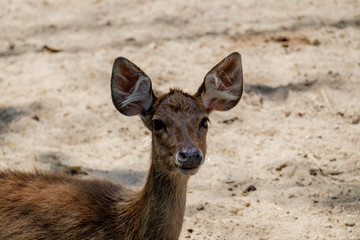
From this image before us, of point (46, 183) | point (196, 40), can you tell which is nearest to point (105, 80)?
point (196, 40)

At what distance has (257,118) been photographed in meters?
6.85

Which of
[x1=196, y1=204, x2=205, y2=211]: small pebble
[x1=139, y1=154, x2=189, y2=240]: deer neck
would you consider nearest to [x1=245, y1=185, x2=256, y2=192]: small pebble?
[x1=196, y1=204, x2=205, y2=211]: small pebble

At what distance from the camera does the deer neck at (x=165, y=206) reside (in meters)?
4.75

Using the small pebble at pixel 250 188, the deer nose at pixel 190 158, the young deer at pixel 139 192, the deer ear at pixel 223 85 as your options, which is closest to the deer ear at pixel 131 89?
the young deer at pixel 139 192

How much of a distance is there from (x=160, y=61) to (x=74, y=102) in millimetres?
1190

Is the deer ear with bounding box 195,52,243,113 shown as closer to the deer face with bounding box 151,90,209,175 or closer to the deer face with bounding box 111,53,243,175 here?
the deer face with bounding box 111,53,243,175

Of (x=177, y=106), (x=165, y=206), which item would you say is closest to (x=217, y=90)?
Answer: (x=177, y=106)

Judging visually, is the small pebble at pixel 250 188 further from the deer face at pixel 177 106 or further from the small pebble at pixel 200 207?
the deer face at pixel 177 106

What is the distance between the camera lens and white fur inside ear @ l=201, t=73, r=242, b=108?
5.00m

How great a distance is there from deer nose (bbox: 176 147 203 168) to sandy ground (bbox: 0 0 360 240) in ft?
3.80

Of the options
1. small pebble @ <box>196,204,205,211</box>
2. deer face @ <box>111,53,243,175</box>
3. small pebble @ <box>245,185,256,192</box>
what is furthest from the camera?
small pebble @ <box>245,185,256,192</box>

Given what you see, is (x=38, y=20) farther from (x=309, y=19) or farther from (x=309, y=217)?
(x=309, y=217)

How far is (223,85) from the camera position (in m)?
5.04

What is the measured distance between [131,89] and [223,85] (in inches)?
27.1
